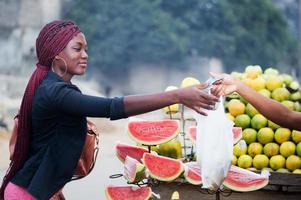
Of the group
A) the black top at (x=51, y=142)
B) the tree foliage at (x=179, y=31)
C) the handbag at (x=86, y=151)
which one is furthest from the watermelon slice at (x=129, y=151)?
the tree foliage at (x=179, y=31)

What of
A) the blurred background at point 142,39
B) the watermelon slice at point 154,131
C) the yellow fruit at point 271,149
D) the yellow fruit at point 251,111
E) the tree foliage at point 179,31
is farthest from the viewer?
the tree foliage at point 179,31

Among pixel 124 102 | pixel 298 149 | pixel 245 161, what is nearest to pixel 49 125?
pixel 124 102

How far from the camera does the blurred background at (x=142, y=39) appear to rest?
10.1 metres

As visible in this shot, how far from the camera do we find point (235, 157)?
3.41 m

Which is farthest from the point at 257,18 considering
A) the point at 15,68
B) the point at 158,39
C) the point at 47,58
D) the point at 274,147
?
the point at 47,58

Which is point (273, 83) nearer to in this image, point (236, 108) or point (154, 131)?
point (236, 108)

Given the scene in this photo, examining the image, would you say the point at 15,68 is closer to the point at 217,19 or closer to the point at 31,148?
the point at 217,19

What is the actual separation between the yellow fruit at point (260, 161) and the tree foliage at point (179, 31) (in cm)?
744

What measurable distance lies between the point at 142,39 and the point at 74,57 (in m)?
8.23

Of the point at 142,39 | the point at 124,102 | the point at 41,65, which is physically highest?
the point at 41,65

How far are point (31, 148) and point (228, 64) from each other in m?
9.58

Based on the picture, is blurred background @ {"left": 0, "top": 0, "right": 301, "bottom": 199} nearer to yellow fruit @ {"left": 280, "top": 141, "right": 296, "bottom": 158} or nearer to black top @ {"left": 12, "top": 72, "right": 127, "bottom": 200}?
yellow fruit @ {"left": 280, "top": 141, "right": 296, "bottom": 158}

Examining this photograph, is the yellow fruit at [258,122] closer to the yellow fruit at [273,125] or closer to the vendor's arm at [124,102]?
the yellow fruit at [273,125]

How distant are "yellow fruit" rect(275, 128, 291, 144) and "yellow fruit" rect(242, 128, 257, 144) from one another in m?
0.12
